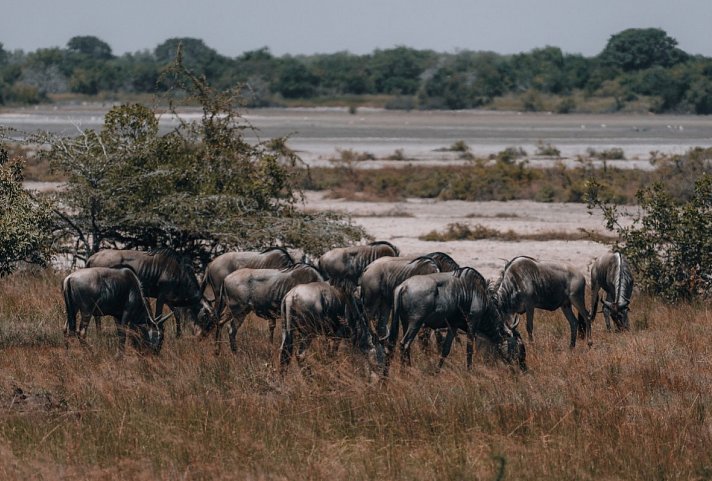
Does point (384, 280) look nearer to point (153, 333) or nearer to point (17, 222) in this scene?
point (153, 333)

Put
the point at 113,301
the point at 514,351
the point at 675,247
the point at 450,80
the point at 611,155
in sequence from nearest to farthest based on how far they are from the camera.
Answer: the point at 514,351 → the point at 113,301 → the point at 675,247 → the point at 611,155 → the point at 450,80

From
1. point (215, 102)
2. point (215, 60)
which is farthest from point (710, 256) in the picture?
point (215, 60)

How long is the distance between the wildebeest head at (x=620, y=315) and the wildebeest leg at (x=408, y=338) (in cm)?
423

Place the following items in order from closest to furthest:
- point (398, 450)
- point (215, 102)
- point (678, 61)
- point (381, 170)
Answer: point (398, 450), point (215, 102), point (381, 170), point (678, 61)

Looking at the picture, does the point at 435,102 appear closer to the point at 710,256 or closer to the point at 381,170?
the point at 381,170

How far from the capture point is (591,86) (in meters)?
109

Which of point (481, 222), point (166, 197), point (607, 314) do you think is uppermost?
point (166, 197)

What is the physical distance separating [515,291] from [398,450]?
4.75 metres

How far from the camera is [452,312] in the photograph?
11992mm

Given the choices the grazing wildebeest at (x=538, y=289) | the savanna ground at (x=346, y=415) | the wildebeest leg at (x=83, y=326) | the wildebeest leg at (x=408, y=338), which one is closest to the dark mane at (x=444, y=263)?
the grazing wildebeest at (x=538, y=289)

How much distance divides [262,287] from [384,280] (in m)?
1.61

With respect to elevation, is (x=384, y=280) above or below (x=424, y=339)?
above

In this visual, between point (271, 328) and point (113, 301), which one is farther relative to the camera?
point (271, 328)

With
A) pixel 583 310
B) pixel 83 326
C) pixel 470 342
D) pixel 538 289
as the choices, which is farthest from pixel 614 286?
pixel 83 326
